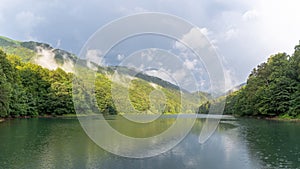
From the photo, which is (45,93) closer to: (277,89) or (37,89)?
(37,89)

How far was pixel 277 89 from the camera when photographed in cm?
5469

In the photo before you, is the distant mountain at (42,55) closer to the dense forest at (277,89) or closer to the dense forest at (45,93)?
the dense forest at (45,93)

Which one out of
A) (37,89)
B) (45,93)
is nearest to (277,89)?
(45,93)

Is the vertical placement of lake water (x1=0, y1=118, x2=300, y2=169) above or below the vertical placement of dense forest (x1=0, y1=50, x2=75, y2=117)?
below

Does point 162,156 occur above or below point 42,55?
below

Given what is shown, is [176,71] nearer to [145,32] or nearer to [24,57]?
[145,32]

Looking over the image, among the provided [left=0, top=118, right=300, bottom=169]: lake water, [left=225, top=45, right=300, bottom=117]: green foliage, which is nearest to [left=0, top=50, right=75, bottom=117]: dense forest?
[left=0, top=118, right=300, bottom=169]: lake water

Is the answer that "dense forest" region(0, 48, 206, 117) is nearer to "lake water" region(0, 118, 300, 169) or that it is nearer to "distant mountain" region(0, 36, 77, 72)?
"lake water" region(0, 118, 300, 169)

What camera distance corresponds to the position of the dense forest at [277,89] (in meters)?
51.8

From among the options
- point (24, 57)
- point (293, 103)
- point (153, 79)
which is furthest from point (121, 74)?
point (24, 57)

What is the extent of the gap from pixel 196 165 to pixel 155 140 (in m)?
9.98

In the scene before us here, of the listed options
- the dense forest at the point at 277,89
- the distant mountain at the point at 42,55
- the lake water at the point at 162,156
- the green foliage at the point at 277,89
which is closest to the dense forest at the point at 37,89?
the dense forest at the point at 277,89

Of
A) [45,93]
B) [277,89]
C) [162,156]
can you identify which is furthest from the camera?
[45,93]

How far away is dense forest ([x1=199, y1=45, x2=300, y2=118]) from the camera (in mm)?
Answer: 51794
